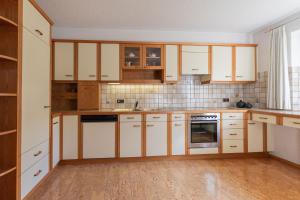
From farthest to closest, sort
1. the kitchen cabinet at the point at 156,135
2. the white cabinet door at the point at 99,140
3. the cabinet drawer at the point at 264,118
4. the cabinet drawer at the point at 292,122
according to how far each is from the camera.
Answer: the kitchen cabinet at the point at 156,135, the white cabinet door at the point at 99,140, the cabinet drawer at the point at 264,118, the cabinet drawer at the point at 292,122

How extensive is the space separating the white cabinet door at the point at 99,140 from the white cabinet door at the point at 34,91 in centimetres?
73

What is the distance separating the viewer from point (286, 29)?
3484 millimetres

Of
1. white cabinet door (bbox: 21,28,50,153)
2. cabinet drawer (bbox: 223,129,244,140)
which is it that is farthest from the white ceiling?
cabinet drawer (bbox: 223,129,244,140)

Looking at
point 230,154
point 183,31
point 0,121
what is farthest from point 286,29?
point 0,121

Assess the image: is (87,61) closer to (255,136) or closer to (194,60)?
(194,60)

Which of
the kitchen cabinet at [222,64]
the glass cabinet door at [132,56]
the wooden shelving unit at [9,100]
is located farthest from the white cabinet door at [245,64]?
the wooden shelving unit at [9,100]

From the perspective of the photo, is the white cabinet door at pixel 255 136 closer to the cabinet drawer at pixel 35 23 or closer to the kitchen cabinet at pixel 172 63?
the kitchen cabinet at pixel 172 63

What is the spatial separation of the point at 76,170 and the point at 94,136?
0.58 m

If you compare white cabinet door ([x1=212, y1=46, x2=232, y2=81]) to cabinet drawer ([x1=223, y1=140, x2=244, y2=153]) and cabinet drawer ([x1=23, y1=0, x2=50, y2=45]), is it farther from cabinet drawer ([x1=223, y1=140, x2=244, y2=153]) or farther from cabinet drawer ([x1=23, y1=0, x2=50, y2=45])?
cabinet drawer ([x1=23, y1=0, x2=50, y2=45])

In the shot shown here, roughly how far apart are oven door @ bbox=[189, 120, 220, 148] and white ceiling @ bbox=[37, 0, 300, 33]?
1.78 m

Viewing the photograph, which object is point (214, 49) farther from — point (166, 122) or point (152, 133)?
point (152, 133)

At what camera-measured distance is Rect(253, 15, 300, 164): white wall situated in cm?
333

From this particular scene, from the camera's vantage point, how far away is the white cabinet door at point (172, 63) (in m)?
3.85

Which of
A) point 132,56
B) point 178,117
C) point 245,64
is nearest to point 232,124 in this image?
point 178,117
